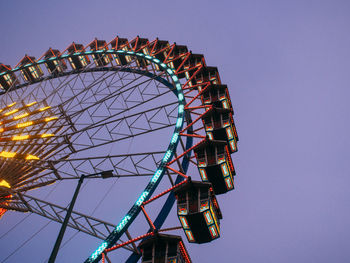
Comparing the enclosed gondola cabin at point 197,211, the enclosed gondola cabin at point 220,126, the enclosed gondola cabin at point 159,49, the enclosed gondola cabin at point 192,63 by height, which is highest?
the enclosed gondola cabin at point 159,49

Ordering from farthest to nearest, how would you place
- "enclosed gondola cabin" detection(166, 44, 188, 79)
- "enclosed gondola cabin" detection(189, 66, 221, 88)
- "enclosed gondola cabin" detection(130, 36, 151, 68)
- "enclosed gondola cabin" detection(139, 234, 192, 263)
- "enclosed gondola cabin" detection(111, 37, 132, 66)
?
"enclosed gondola cabin" detection(111, 37, 132, 66)
"enclosed gondola cabin" detection(130, 36, 151, 68)
"enclosed gondola cabin" detection(166, 44, 188, 79)
"enclosed gondola cabin" detection(189, 66, 221, 88)
"enclosed gondola cabin" detection(139, 234, 192, 263)

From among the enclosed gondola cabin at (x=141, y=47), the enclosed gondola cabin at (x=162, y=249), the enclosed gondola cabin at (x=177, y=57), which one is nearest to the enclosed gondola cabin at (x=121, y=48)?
the enclosed gondola cabin at (x=141, y=47)

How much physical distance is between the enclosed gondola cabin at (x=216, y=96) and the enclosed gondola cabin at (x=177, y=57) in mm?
4632

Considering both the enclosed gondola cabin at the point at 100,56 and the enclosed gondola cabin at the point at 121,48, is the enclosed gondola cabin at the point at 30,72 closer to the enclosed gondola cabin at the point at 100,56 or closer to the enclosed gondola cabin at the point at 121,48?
the enclosed gondola cabin at the point at 100,56

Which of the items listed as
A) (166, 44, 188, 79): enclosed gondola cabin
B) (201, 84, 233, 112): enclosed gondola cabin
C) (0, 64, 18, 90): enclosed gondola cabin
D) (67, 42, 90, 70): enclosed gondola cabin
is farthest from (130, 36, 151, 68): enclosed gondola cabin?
(0, 64, 18, 90): enclosed gondola cabin

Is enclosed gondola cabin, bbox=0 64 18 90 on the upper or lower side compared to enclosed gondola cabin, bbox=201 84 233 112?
upper

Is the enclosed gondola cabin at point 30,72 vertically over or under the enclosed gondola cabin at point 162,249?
over

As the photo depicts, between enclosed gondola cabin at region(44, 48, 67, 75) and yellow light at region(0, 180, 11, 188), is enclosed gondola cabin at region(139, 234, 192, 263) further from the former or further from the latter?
enclosed gondola cabin at region(44, 48, 67, 75)

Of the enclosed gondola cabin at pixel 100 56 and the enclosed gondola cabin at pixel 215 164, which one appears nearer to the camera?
the enclosed gondola cabin at pixel 215 164

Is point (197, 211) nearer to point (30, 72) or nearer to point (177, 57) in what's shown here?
point (177, 57)

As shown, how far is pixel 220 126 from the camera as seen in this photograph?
17.5m

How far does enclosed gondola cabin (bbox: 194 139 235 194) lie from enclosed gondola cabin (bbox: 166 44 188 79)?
33.4ft

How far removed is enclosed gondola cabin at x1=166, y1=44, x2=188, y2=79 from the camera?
81.8 feet

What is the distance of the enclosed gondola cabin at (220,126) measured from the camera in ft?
57.0
